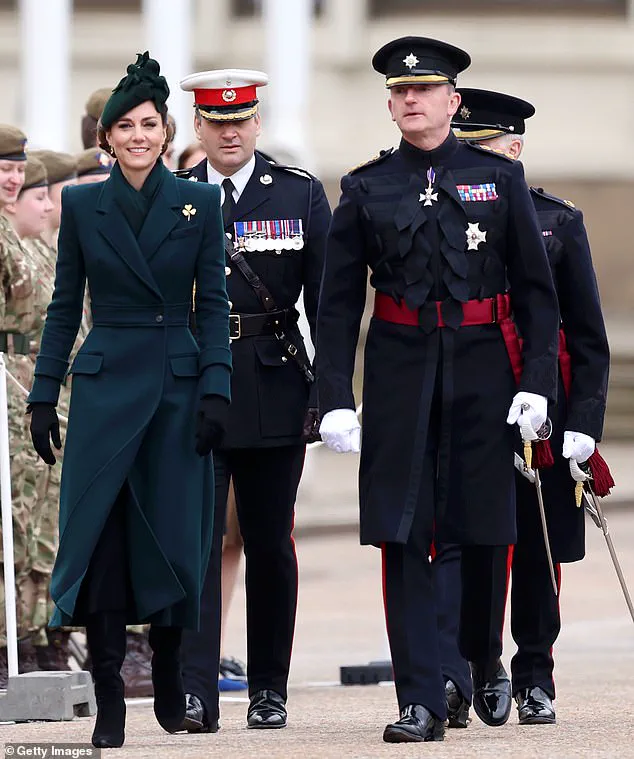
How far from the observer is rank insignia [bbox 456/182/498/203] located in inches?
284

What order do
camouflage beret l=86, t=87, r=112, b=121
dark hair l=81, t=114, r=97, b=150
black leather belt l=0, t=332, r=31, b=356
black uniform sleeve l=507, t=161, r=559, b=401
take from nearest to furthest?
1. black uniform sleeve l=507, t=161, r=559, b=401
2. black leather belt l=0, t=332, r=31, b=356
3. camouflage beret l=86, t=87, r=112, b=121
4. dark hair l=81, t=114, r=97, b=150

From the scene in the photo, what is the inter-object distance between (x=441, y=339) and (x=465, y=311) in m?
0.10

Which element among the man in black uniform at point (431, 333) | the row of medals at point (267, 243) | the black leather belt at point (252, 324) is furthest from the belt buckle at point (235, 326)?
the man in black uniform at point (431, 333)

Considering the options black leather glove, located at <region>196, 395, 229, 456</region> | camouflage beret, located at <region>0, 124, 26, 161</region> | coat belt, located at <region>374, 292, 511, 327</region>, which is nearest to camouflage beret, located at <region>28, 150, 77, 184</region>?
camouflage beret, located at <region>0, 124, 26, 161</region>

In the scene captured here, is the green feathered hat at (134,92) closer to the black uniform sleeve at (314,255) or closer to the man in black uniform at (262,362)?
the man in black uniform at (262,362)

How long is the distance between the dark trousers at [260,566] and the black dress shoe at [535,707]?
2.33 feet

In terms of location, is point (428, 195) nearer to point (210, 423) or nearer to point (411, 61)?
point (411, 61)

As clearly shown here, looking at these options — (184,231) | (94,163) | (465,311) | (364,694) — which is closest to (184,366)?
(184,231)

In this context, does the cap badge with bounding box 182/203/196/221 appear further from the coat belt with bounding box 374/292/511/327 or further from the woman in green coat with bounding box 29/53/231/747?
the coat belt with bounding box 374/292/511/327

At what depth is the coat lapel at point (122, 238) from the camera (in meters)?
6.96

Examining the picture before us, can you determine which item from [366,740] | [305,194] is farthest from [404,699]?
[305,194]

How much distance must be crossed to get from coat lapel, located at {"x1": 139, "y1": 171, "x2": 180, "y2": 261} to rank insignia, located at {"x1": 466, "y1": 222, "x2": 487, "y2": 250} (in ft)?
2.59

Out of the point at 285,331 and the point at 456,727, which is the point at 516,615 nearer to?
the point at 456,727

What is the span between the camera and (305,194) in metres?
7.94
